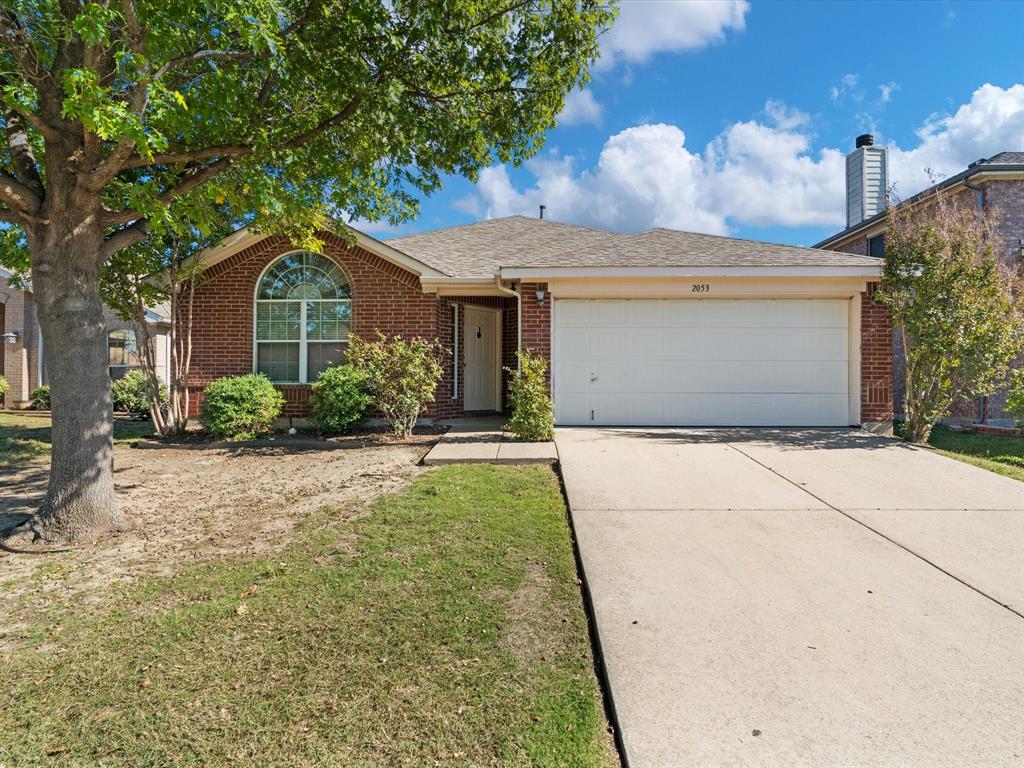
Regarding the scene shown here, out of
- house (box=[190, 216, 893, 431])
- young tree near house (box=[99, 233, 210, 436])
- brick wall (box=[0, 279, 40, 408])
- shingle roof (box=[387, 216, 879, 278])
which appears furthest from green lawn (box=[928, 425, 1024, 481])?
brick wall (box=[0, 279, 40, 408])

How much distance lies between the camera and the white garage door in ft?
30.9

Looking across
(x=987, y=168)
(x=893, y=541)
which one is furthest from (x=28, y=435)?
(x=987, y=168)

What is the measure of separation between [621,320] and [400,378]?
12.6 feet

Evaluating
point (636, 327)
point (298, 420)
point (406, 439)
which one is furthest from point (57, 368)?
point (636, 327)

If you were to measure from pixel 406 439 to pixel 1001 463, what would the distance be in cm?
817

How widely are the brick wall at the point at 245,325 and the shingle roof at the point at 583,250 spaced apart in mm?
811

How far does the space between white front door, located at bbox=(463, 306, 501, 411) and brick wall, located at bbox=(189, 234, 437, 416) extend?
5.07ft

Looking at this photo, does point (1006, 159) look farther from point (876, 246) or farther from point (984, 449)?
point (984, 449)

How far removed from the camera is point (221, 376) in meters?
9.98

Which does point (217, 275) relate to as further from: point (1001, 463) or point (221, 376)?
point (1001, 463)

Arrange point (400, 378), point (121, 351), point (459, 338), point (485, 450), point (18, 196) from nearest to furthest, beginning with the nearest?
point (18, 196) → point (485, 450) → point (400, 378) → point (459, 338) → point (121, 351)

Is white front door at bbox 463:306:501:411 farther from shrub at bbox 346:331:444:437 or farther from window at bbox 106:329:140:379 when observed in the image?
window at bbox 106:329:140:379

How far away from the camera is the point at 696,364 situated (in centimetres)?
953

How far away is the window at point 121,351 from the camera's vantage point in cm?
1598
